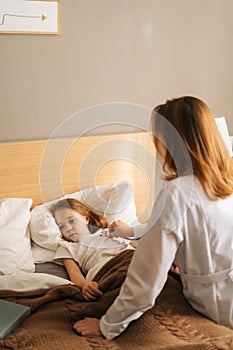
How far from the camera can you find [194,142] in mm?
1517

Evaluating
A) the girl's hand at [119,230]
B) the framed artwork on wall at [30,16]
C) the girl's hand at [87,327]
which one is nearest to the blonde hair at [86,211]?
the girl's hand at [119,230]

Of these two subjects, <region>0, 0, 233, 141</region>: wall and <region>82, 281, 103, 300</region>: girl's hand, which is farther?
<region>0, 0, 233, 141</region>: wall

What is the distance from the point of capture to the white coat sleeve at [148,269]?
1456mm

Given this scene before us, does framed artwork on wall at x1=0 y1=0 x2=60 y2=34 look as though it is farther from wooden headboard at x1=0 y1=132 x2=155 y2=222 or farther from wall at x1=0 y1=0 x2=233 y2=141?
wooden headboard at x1=0 y1=132 x2=155 y2=222

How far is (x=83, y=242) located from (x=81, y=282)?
0.77 ft

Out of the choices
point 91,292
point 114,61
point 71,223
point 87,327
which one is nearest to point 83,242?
point 71,223

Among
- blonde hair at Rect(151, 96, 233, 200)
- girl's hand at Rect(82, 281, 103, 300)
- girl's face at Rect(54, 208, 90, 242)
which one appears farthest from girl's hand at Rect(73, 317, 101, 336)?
girl's face at Rect(54, 208, 90, 242)

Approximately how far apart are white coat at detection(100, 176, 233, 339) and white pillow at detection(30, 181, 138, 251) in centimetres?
63

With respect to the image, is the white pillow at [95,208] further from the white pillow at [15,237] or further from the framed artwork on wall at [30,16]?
the framed artwork on wall at [30,16]

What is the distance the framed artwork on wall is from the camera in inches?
98.2

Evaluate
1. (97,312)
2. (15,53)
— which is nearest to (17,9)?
(15,53)

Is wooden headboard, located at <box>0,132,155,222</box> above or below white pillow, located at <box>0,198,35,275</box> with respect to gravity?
above

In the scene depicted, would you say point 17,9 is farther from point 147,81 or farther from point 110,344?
point 110,344

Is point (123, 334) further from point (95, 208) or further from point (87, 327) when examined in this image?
point (95, 208)
